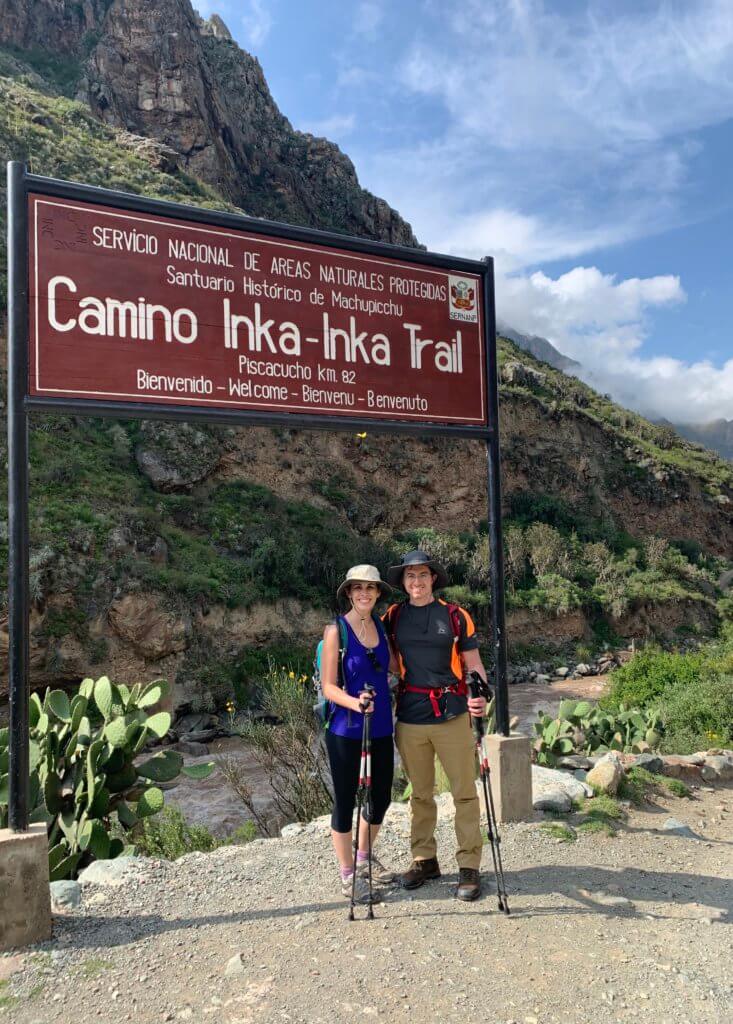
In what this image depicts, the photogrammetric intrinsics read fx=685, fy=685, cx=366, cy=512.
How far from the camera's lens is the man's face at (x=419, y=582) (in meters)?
3.75

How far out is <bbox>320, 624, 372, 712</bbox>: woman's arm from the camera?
3441 mm

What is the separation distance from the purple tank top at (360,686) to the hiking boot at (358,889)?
2.60 ft

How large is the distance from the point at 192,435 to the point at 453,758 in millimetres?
22472

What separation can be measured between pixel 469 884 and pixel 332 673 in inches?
52.4

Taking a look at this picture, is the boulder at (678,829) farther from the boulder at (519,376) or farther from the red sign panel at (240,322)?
the boulder at (519,376)

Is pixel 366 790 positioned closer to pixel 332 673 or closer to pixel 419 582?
pixel 332 673

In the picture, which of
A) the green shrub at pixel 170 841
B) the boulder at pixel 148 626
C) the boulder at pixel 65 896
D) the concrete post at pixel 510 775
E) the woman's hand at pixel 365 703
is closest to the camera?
the woman's hand at pixel 365 703

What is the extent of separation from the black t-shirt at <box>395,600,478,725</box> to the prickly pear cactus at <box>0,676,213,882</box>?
2.15 m

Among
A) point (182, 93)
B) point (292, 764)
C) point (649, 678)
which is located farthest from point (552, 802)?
point (182, 93)

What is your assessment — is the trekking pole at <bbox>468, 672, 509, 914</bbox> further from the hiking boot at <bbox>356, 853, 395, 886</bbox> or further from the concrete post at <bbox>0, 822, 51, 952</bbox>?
the concrete post at <bbox>0, 822, 51, 952</bbox>

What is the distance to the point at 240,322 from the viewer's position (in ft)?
14.1

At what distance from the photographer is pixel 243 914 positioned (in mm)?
3510

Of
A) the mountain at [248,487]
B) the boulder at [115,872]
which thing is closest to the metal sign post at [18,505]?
the boulder at [115,872]

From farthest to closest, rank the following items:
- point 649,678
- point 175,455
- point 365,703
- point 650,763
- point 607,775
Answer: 1. point 175,455
2. point 649,678
3. point 650,763
4. point 607,775
5. point 365,703
